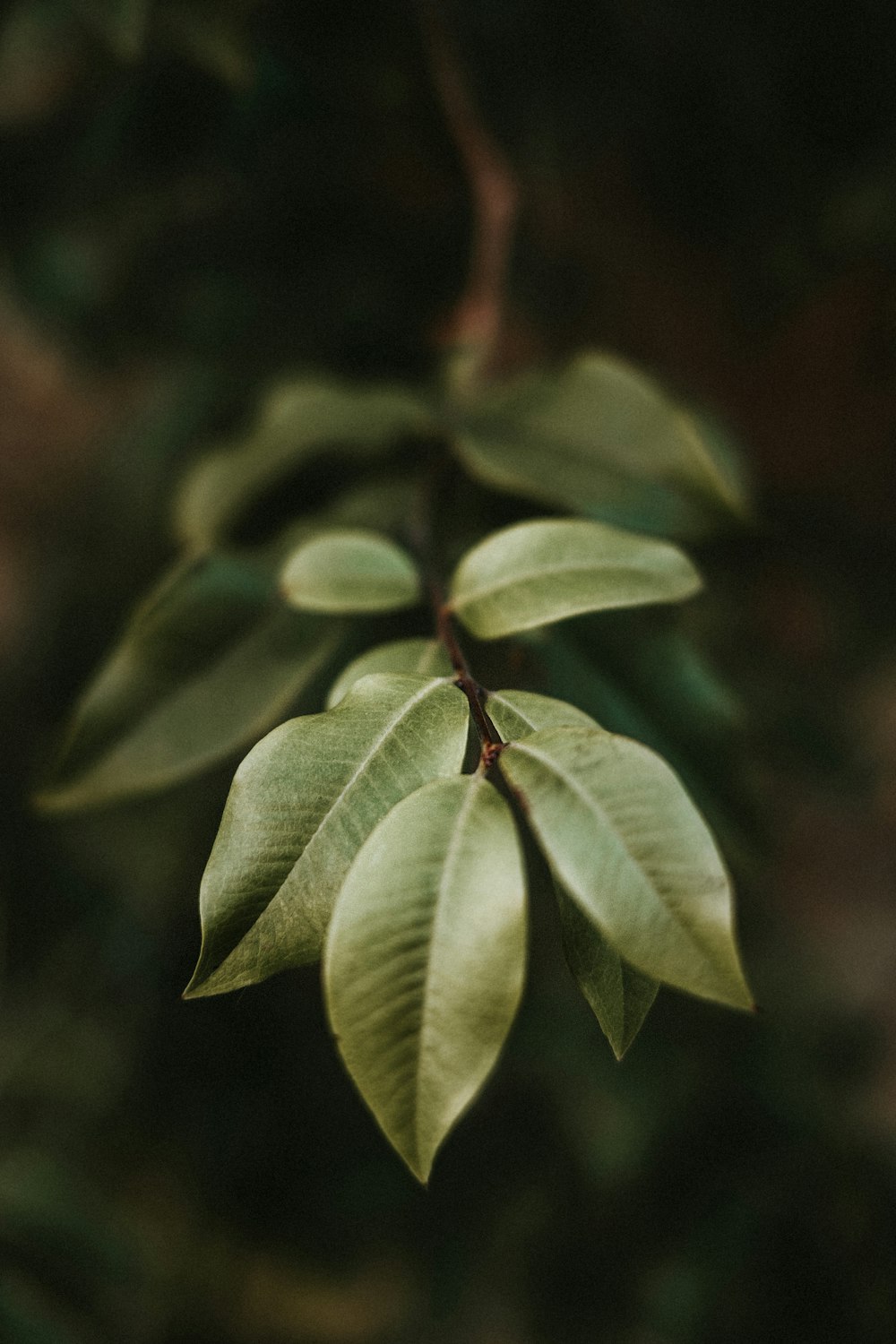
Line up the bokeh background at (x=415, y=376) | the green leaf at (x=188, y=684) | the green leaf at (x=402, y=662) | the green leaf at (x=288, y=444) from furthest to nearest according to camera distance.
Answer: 1. the bokeh background at (x=415, y=376)
2. the green leaf at (x=288, y=444)
3. the green leaf at (x=188, y=684)
4. the green leaf at (x=402, y=662)

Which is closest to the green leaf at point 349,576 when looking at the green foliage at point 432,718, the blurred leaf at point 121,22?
the green foliage at point 432,718

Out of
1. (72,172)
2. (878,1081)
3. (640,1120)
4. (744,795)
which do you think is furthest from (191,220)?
(878,1081)

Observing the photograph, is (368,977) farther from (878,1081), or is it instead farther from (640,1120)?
(878,1081)

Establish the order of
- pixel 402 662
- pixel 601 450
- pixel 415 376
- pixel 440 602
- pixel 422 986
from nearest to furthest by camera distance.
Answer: pixel 422 986
pixel 402 662
pixel 440 602
pixel 601 450
pixel 415 376

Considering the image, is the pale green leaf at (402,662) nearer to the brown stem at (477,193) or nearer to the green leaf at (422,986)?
the green leaf at (422,986)

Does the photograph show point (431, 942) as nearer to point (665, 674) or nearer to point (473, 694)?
point (473, 694)

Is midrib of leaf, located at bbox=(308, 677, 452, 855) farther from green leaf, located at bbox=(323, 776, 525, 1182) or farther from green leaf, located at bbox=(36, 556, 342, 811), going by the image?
green leaf, located at bbox=(36, 556, 342, 811)

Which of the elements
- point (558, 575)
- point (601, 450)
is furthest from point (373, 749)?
point (601, 450)
